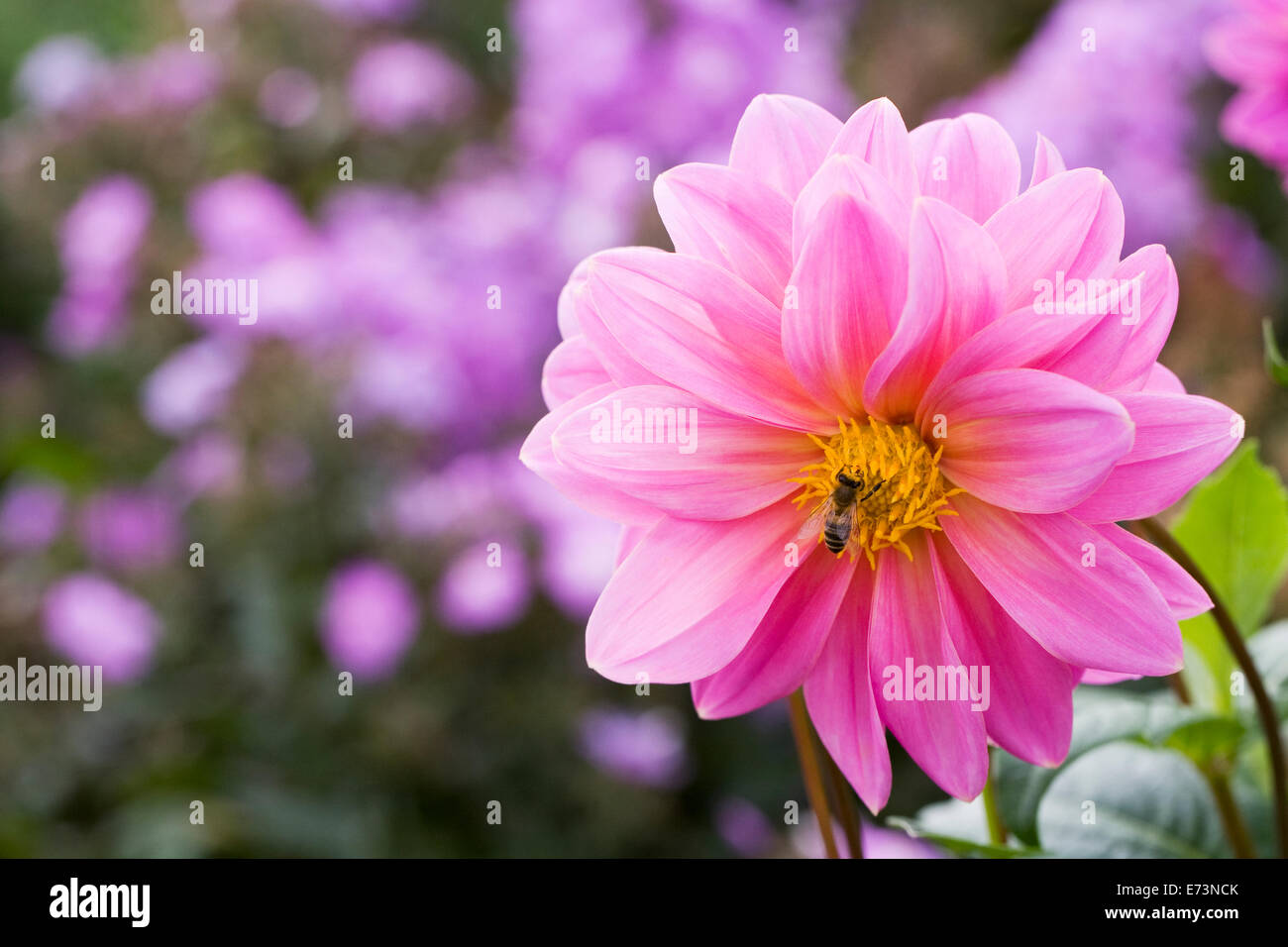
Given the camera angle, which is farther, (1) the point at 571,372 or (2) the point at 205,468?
(2) the point at 205,468

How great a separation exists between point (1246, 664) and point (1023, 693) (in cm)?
8

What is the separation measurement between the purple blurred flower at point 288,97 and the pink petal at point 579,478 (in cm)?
103

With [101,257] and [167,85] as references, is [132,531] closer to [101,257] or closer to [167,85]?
[101,257]

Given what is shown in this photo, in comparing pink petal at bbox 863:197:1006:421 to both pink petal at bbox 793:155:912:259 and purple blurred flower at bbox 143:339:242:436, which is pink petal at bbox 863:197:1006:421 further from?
purple blurred flower at bbox 143:339:242:436

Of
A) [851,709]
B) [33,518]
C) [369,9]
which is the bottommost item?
[851,709]

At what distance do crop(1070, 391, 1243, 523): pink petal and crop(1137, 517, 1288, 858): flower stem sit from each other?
31mm

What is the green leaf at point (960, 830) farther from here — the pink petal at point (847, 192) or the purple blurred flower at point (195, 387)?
the purple blurred flower at point (195, 387)

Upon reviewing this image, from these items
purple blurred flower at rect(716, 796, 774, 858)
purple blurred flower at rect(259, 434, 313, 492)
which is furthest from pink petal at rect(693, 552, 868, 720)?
purple blurred flower at rect(259, 434, 313, 492)

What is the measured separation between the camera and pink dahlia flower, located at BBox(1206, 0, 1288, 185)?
1.67ft

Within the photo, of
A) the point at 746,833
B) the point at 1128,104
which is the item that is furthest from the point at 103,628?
the point at 1128,104

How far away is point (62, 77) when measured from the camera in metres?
1.20

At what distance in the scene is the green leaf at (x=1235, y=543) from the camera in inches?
17.3
